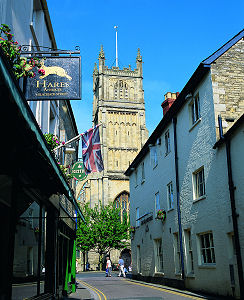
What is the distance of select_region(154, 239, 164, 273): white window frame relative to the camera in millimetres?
19223

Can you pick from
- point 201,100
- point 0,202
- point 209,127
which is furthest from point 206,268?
point 0,202

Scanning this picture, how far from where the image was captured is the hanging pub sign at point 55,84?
850 cm

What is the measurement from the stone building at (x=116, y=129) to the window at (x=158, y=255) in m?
39.6

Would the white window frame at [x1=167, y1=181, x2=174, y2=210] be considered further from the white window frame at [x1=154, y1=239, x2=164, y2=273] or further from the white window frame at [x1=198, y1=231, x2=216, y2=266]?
the white window frame at [x1=198, y1=231, x2=216, y2=266]

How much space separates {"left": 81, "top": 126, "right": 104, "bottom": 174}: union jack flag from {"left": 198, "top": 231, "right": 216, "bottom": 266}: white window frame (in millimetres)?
4768

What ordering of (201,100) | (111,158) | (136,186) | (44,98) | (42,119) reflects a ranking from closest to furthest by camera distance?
(44,98) < (42,119) < (201,100) < (136,186) < (111,158)

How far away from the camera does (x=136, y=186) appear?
26.2m

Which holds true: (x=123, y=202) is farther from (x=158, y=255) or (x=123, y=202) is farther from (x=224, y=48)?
(x=224, y=48)

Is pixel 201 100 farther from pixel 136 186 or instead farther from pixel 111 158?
pixel 111 158

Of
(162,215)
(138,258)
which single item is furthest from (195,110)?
(138,258)

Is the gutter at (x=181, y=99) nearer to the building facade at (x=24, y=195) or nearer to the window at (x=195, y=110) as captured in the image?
the window at (x=195, y=110)

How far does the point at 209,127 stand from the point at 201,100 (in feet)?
4.72

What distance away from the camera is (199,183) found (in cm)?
1421

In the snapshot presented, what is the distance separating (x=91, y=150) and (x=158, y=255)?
9691 mm
